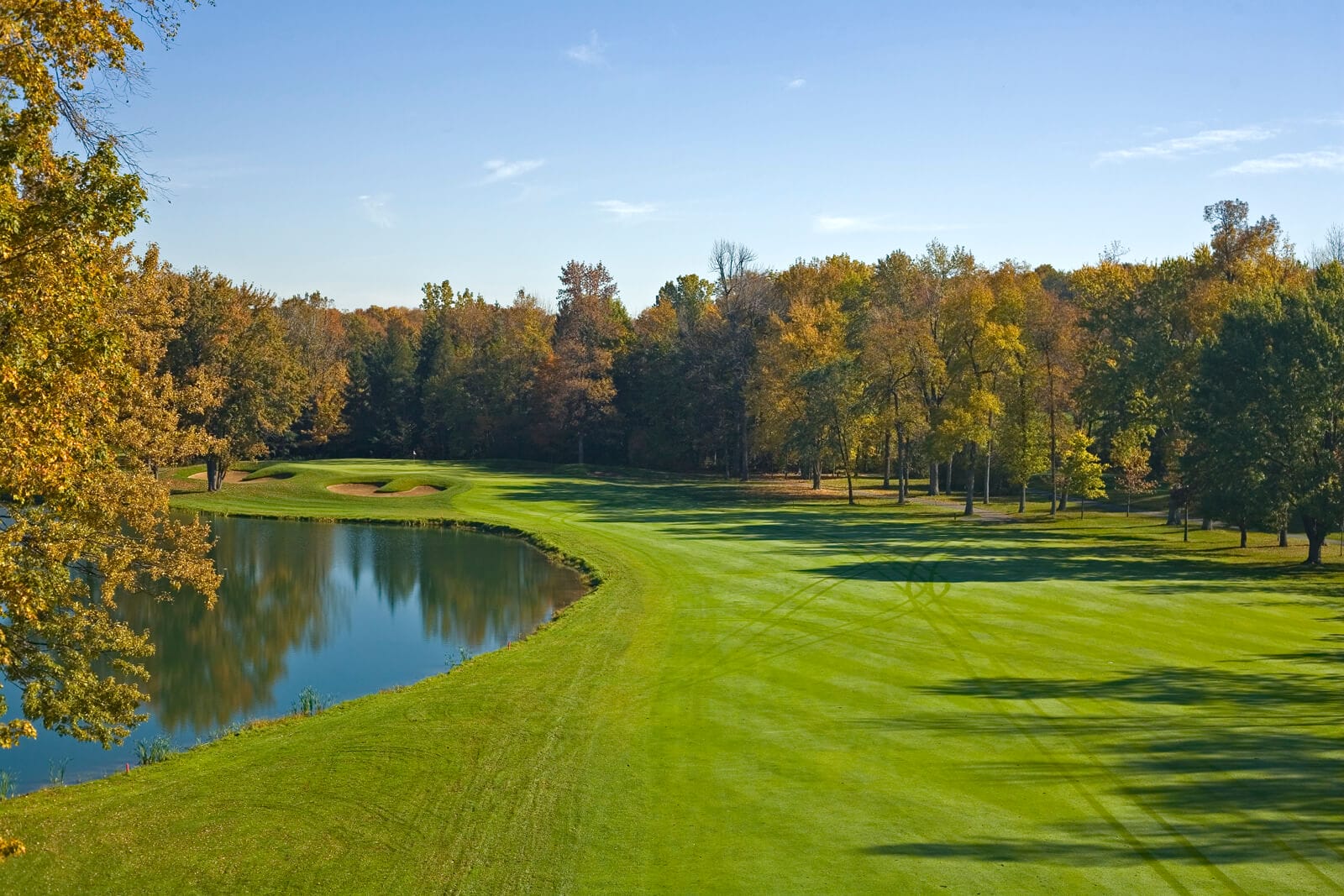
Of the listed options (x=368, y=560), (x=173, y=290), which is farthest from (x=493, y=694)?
(x=173, y=290)

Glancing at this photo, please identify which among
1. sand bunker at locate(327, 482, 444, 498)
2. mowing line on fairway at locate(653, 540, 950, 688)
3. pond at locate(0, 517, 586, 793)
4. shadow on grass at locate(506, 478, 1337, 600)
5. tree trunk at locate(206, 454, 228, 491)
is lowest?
pond at locate(0, 517, 586, 793)

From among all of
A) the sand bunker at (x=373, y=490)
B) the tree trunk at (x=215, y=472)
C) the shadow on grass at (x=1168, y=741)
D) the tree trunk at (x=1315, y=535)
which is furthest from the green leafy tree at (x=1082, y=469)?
the tree trunk at (x=215, y=472)

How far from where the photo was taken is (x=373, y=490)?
225 ft

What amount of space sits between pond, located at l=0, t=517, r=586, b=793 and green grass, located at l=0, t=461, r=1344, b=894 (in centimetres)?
246

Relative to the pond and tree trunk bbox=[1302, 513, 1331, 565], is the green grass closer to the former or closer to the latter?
the pond

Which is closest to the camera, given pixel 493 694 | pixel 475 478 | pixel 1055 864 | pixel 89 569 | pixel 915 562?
pixel 1055 864

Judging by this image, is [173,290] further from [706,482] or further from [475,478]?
[706,482]

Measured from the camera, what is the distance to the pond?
22453mm

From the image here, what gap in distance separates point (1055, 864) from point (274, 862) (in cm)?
996

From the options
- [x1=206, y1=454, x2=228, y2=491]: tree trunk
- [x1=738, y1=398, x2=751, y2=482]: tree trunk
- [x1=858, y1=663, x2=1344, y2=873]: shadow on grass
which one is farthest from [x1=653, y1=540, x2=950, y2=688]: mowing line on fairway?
[x1=206, y1=454, x2=228, y2=491]: tree trunk

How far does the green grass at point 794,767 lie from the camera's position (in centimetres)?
1319

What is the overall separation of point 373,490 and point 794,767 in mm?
56078

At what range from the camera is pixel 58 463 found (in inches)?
456

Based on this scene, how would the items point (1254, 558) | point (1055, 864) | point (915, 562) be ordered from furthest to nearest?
point (1254, 558), point (915, 562), point (1055, 864)
